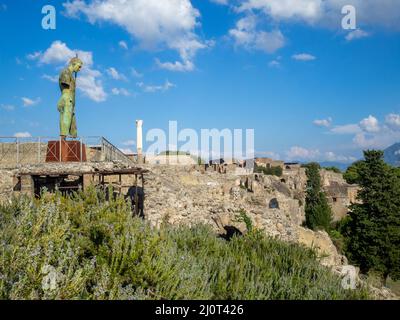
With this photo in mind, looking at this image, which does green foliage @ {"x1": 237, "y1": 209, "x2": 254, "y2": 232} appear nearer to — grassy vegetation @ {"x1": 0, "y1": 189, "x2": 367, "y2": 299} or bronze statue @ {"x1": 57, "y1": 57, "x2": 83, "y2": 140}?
grassy vegetation @ {"x1": 0, "y1": 189, "x2": 367, "y2": 299}

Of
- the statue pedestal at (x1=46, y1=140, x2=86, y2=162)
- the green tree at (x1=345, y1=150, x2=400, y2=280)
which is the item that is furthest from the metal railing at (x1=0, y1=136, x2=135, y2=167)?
the green tree at (x1=345, y1=150, x2=400, y2=280)

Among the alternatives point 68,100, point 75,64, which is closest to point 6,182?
→ point 68,100

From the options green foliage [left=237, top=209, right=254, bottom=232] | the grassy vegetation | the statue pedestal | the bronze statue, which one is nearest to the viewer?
the grassy vegetation

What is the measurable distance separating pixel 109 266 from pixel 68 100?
11.8m

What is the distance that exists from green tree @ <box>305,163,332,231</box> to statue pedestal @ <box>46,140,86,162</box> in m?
29.3

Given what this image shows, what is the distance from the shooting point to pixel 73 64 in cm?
1558

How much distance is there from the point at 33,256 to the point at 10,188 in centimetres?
1101

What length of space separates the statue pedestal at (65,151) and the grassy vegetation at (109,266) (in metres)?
7.29

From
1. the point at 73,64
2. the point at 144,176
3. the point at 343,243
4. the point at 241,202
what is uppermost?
the point at 73,64

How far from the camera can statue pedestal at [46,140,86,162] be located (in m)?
14.8

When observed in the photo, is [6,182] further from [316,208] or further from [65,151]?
[316,208]

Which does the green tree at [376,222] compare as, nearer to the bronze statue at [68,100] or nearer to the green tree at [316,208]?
the green tree at [316,208]

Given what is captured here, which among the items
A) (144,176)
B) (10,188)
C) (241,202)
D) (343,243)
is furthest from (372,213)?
(10,188)

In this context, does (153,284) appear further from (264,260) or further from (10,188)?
(10,188)
